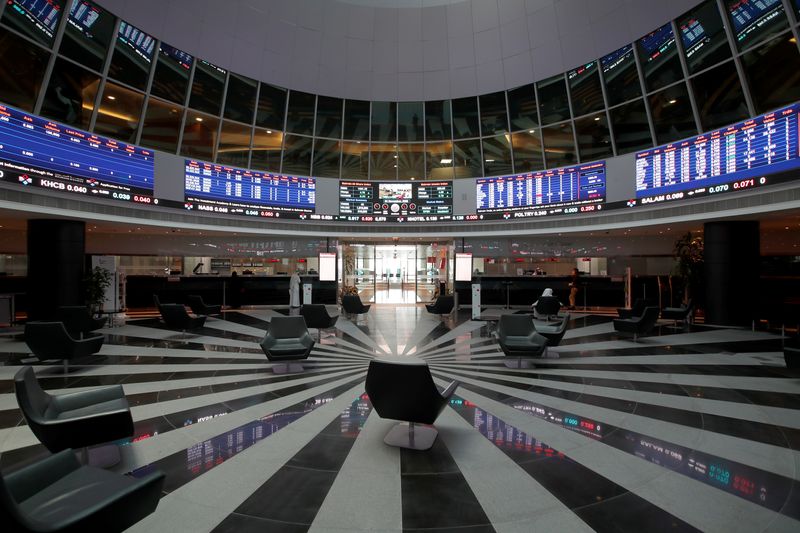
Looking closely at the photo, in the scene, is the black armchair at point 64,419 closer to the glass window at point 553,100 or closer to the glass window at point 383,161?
the glass window at point 383,161

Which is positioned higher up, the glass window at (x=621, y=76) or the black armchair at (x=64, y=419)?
the glass window at (x=621, y=76)

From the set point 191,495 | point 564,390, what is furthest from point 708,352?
point 191,495

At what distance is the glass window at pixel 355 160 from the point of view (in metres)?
16.7

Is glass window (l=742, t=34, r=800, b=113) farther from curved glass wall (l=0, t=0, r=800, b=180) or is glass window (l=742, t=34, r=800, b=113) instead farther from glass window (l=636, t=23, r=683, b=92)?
glass window (l=636, t=23, r=683, b=92)

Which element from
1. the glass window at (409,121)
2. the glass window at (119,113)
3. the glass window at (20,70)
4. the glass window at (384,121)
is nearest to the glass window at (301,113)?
the glass window at (384,121)

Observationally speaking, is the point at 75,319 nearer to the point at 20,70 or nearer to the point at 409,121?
the point at 20,70

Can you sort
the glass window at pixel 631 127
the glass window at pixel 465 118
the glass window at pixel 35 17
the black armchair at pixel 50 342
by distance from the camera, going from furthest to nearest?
the glass window at pixel 465 118 → the glass window at pixel 631 127 → the glass window at pixel 35 17 → the black armchair at pixel 50 342

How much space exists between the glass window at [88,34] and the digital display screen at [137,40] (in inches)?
10.7

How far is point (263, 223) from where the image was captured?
1577cm

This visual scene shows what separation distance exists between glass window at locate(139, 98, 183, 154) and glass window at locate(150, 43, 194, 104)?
0.95 ft

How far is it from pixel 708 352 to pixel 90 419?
10.3m

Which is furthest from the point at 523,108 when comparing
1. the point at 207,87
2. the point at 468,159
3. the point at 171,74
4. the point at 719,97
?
the point at 171,74

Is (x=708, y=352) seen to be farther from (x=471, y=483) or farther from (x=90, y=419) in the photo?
(x=90, y=419)

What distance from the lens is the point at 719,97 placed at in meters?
10.6
